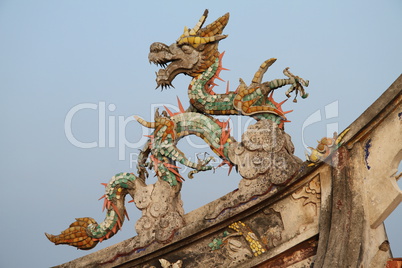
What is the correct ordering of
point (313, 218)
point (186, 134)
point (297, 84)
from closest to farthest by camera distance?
point (313, 218), point (297, 84), point (186, 134)

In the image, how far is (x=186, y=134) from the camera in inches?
341

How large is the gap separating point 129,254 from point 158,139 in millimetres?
1323

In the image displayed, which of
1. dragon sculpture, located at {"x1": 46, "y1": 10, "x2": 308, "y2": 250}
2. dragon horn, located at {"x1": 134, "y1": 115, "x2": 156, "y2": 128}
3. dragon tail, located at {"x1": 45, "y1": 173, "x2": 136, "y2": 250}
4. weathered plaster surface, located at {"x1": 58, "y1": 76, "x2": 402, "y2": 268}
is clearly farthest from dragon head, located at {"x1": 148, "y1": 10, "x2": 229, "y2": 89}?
weathered plaster surface, located at {"x1": 58, "y1": 76, "x2": 402, "y2": 268}

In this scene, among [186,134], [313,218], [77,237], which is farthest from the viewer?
[77,237]

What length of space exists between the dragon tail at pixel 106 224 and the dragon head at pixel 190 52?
3.97ft

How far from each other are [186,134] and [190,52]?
0.93m

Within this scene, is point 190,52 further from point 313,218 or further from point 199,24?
point 313,218

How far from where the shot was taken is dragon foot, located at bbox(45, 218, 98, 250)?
8.86 m

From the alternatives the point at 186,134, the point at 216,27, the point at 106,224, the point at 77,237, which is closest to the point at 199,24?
the point at 216,27

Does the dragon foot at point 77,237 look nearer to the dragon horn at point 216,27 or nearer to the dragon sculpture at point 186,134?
the dragon sculpture at point 186,134

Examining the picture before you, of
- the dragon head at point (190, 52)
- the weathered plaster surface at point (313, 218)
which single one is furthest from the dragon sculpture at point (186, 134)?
the weathered plaster surface at point (313, 218)

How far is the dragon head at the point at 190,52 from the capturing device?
8.67 m

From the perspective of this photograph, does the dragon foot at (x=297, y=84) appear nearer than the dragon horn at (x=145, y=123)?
Yes

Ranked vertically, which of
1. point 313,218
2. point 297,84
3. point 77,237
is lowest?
point 313,218
